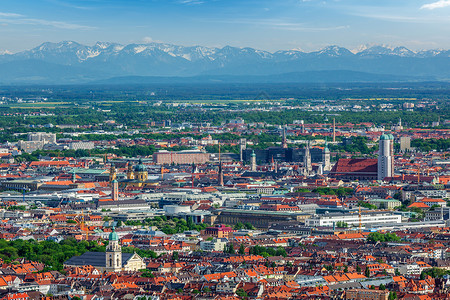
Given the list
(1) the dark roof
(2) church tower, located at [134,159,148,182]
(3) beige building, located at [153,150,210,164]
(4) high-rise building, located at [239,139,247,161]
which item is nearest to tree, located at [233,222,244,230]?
(1) the dark roof

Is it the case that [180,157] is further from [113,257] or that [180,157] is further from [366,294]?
[366,294]

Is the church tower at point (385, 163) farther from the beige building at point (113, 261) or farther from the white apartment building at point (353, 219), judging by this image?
the beige building at point (113, 261)

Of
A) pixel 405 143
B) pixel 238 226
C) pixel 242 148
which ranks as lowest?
pixel 405 143

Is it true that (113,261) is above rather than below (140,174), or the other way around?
above

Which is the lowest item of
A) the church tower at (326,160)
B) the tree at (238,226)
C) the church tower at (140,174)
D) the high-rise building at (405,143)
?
the high-rise building at (405,143)

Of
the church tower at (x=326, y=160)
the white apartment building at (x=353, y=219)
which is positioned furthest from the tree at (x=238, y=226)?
the church tower at (x=326, y=160)

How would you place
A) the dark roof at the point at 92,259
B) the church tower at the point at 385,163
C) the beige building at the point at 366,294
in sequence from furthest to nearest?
the church tower at the point at 385,163 → the dark roof at the point at 92,259 → the beige building at the point at 366,294

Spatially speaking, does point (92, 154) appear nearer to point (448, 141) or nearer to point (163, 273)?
point (448, 141)

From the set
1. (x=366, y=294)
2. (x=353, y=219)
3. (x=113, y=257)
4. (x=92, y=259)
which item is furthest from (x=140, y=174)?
(x=366, y=294)

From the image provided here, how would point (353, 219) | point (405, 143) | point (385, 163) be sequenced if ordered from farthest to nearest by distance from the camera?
point (405, 143) → point (385, 163) → point (353, 219)

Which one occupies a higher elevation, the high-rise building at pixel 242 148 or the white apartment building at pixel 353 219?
the white apartment building at pixel 353 219
